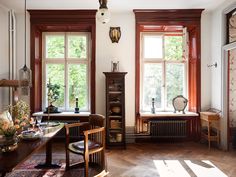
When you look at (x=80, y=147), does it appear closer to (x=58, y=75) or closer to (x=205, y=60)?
(x=58, y=75)

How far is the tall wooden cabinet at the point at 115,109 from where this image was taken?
4.88m

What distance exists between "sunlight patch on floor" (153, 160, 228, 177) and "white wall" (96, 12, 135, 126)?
1.61m

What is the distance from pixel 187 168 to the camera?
3686mm

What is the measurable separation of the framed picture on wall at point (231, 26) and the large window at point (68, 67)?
11.0 feet

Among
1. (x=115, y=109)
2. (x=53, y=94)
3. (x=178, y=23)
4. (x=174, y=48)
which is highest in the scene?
(x=178, y=23)

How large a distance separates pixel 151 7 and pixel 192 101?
2.52 meters

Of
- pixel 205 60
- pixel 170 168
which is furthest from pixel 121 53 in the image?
pixel 170 168

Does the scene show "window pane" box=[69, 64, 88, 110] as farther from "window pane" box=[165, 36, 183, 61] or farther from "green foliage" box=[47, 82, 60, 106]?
"window pane" box=[165, 36, 183, 61]

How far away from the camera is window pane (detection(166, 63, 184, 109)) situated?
5719mm

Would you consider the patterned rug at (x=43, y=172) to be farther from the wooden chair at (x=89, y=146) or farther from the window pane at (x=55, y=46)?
the window pane at (x=55, y=46)

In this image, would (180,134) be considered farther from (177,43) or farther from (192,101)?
(177,43)

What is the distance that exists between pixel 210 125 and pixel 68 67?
151 inches

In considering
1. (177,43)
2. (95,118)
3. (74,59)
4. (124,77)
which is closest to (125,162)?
(95,118)

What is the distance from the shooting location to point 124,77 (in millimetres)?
4926
